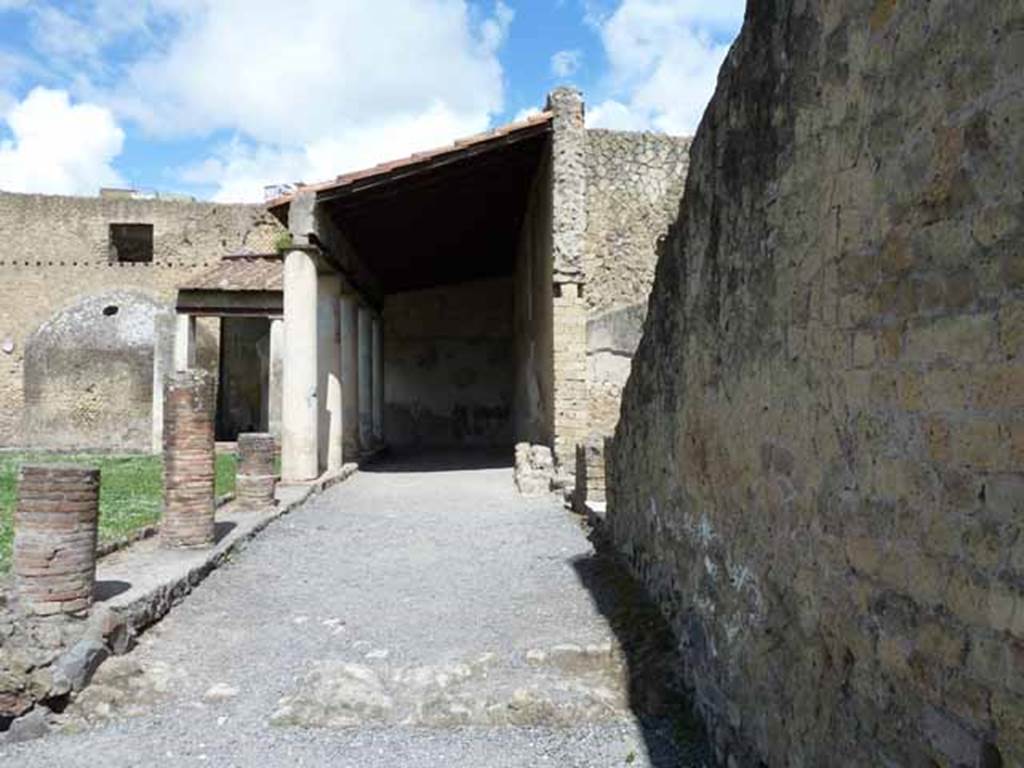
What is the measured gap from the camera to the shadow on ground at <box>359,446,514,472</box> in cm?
1463

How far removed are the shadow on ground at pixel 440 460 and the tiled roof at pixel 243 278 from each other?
3808 millimetres

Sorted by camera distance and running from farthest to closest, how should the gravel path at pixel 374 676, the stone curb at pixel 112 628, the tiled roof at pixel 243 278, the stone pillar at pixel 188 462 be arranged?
the tiled roof at pixel 243 278, the stone pillar at pixel 188 462, the stone curb at pixel 112 628, the gravel path at pixel 374 676

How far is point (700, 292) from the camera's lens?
12.5ft

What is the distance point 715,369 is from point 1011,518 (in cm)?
194

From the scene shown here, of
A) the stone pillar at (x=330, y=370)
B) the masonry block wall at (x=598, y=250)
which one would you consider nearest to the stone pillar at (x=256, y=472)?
the stone pillar at (x=330, y=370)

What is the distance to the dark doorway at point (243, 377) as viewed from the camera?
22547 millimetres

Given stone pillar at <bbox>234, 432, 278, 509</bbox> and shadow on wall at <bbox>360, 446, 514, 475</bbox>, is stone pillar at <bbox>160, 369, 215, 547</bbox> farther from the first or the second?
shadow on wall at <bbox>360, 446, 514, 475</bbox>

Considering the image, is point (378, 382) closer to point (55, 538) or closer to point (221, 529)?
point (221, 529)

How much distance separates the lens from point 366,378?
17141 mm

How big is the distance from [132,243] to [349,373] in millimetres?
14547

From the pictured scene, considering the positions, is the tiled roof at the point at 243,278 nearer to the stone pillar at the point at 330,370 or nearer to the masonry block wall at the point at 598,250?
the stone pillar at the point at 330,370

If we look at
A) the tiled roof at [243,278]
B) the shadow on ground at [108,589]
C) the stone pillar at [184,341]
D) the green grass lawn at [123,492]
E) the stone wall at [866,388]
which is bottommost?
the shadow on ground at [108,589]

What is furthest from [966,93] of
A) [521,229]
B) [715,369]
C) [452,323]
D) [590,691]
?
[452,323]

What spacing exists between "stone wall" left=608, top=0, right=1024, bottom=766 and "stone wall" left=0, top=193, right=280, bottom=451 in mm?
20089
